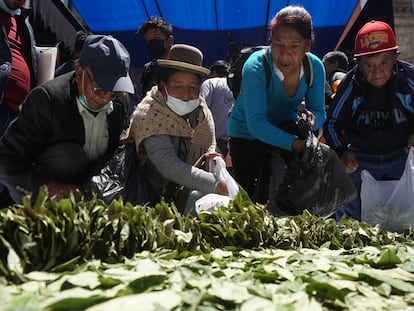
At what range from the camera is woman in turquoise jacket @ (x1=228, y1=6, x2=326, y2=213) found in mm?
2531

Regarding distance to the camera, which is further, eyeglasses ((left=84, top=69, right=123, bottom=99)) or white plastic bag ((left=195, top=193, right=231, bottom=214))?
eyeglasses ((left=84, top=69, right=123, bottom=99))

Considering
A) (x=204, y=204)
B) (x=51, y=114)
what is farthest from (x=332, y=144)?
(x=51, y=114)

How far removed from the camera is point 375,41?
2.97 meters

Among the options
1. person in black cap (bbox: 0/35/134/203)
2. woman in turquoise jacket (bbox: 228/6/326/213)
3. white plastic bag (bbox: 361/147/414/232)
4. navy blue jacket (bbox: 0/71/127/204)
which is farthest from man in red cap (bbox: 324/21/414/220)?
navy blue jacket (bbox: 0/71/127/204)

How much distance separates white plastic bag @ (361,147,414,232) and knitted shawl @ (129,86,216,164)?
0.91m

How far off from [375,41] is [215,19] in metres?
3.45

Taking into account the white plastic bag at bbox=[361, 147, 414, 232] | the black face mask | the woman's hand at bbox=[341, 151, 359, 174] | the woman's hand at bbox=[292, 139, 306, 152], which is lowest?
the white plastic bag at bbox=[361, 147, 414, 232]

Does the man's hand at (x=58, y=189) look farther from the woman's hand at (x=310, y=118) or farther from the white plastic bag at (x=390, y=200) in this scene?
the white plastic bag at (x=390, y=200)

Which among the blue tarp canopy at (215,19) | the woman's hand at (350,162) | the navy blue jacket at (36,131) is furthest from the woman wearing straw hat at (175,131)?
the blue tarp canopy at (215,19)

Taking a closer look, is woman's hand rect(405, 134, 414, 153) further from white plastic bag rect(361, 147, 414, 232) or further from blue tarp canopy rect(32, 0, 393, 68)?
blue tarp canopy rect(32, 0, 393, 68)

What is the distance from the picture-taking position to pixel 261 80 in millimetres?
2559

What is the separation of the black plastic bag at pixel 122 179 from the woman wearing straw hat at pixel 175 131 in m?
0.06

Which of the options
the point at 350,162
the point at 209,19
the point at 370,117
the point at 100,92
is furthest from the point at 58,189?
the point at 209,19

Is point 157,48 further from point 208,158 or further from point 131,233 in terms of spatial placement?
point 131,233
